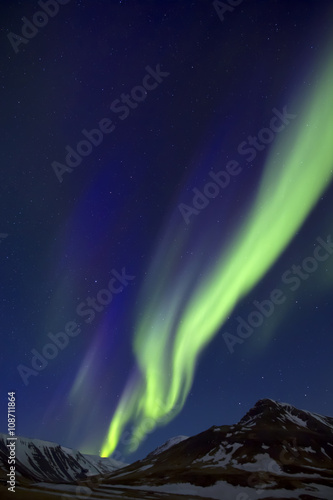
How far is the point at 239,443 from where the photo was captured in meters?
156

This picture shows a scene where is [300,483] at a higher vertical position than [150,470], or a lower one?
lower

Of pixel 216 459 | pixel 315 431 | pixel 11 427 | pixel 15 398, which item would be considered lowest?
pixel 315 431

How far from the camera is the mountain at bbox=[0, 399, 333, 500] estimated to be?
10138 centimetres

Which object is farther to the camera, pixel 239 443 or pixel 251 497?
pixel 239 443

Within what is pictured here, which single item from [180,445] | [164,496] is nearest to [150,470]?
[180,445]

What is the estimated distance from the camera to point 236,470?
129125 mm

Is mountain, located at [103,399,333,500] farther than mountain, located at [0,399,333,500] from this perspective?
Yes

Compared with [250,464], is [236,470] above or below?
above

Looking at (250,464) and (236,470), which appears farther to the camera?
(250,464)

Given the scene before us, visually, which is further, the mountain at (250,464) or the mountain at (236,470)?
the mountain at (250,464)

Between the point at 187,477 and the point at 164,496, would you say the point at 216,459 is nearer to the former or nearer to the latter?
the point at 187,477

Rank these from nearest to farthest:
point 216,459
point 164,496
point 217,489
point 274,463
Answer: point 164,496 → point 217,489 → point 274,463 → point 216,459

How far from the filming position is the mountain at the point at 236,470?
10138cm

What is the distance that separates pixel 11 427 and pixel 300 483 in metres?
108
